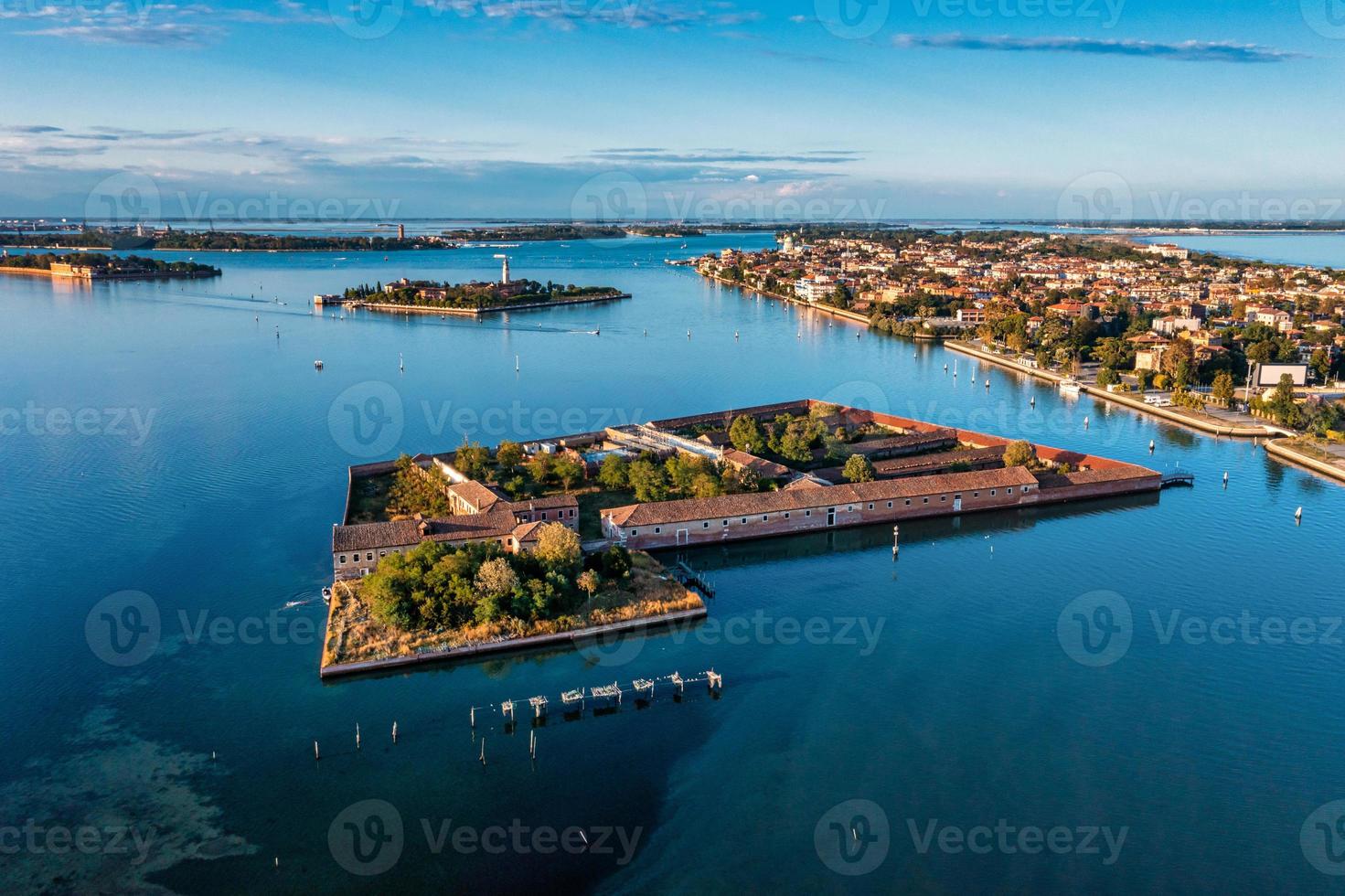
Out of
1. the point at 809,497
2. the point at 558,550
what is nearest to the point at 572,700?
the point at 558,550

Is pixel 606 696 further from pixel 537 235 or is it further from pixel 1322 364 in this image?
pixel 537 235

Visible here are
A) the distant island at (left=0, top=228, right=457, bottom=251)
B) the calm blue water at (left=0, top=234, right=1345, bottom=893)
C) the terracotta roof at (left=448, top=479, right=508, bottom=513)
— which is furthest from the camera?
the distant island at (left=0, top=228, right=457, bottom=251)

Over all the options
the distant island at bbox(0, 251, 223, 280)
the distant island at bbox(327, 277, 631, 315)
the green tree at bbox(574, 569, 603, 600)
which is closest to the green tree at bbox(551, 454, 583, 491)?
the green tree at bbox(574, 569, 603, 600)

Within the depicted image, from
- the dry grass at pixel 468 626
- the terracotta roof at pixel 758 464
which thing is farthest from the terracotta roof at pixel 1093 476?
the dry grass at pixel 468 626

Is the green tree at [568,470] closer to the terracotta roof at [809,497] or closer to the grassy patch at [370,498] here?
the terracotta roof at [809,497]

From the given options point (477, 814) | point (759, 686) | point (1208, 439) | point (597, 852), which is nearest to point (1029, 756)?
point (759, 686)

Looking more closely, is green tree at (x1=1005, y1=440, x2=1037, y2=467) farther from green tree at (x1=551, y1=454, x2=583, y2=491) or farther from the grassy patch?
the grassy patch
